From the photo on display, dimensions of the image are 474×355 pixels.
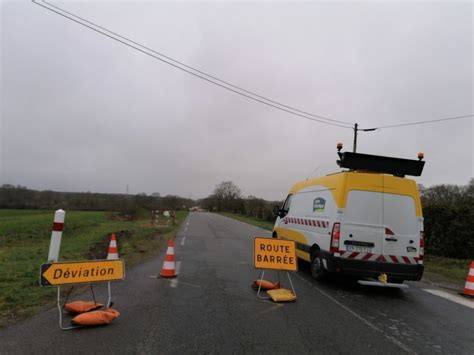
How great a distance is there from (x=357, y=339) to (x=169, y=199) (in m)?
68.6

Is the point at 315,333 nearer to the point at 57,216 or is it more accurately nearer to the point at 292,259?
the point at 292,259

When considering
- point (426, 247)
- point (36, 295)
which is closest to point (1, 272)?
point (36, 295)

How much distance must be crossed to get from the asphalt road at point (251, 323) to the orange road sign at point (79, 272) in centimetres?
54

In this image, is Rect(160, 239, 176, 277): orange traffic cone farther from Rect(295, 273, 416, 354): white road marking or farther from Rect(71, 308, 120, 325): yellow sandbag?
Rect(295, 273, 416, 354): white road marking

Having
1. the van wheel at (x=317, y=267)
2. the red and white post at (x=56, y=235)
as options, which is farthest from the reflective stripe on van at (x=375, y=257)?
the red and white post at (x=56, y=235)

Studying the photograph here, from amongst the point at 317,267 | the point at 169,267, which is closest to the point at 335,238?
the point at 317,267

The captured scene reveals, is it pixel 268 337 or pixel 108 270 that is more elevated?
pixel 108 270

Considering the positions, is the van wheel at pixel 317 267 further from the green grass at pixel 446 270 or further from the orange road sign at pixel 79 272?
the orange road sign at pixel 79 272

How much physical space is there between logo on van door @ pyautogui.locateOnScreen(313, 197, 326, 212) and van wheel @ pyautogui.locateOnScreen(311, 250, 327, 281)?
0.98 m

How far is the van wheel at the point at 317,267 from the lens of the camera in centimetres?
757

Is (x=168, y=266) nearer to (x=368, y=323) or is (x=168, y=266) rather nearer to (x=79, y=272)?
(x=79, y=272)

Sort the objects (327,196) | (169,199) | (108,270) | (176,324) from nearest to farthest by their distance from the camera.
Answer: (176,324), (108,270), (327,196), (169,199)

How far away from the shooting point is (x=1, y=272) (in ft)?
25.5

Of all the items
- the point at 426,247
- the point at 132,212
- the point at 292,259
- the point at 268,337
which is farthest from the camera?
the point at 132,212
